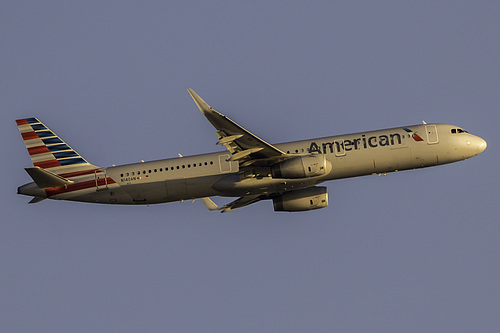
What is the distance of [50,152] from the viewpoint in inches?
2581

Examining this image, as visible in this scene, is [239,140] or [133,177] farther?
[133,177]

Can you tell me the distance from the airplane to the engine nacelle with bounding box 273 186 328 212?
8.87ft

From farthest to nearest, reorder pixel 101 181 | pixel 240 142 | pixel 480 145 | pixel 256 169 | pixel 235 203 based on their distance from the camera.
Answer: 1. pixel 235 203
2. pixel 480 145
3. pixel 101 181
4. pixel 256 169
5. pixel 240 142

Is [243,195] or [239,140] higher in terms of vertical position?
[239,140]

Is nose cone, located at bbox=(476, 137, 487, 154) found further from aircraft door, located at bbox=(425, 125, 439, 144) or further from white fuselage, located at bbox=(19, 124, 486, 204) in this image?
aircraft door, located at bbox=(425, 125, 439, 144)

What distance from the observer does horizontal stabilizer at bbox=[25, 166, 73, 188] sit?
60.0m

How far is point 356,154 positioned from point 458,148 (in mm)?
8717

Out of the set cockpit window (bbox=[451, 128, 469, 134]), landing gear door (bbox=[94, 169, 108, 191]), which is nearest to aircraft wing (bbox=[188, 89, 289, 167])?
landing gear door (bbox=[94, 169, 108, 191])

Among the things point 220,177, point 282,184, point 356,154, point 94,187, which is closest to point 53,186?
point 94,187

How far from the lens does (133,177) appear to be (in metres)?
63.2

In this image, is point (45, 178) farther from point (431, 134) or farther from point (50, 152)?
point (431, 134)

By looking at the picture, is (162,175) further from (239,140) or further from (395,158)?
(395,158)

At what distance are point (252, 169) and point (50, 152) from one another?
58.3ft

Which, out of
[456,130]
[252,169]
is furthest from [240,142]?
[456,130]
